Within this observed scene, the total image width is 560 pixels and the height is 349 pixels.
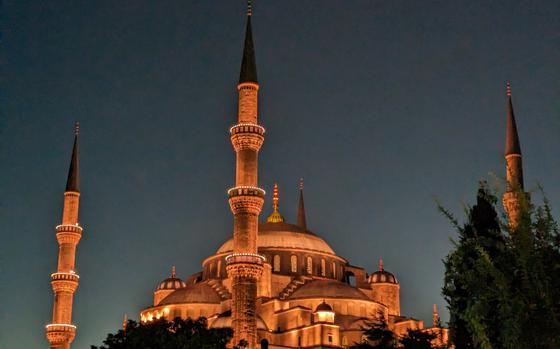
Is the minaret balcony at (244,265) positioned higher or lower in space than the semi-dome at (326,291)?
lower

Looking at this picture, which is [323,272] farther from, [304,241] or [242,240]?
[242,240]

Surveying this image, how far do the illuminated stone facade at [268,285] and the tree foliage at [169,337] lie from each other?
5575 millimetres

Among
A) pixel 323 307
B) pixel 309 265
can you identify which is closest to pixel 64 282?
pixel 323 307

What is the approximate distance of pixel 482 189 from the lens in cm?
1109

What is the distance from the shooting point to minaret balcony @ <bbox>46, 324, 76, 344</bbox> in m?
38.2

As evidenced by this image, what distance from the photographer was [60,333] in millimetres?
38219

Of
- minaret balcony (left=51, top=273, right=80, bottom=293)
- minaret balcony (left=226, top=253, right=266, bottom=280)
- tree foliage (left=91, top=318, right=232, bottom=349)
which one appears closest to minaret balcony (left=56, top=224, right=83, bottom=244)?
minaret balcony (left=51, top=273, right=80, bottom=293)

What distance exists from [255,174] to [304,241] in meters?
12.9

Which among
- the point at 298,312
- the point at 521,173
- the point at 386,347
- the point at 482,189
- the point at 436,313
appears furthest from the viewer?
the point at 436,313

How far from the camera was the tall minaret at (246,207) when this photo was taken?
103 feet

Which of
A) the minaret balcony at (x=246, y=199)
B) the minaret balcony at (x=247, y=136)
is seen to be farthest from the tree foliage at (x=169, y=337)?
the minaret balcony at (x=247, y=136)

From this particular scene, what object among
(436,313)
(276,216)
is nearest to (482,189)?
(436,313)

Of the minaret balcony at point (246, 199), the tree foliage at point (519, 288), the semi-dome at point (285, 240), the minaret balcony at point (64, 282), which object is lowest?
the tree foliage at point (519, 288)

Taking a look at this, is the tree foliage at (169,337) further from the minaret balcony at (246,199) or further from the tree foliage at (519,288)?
the tree foliage at (519,288)
